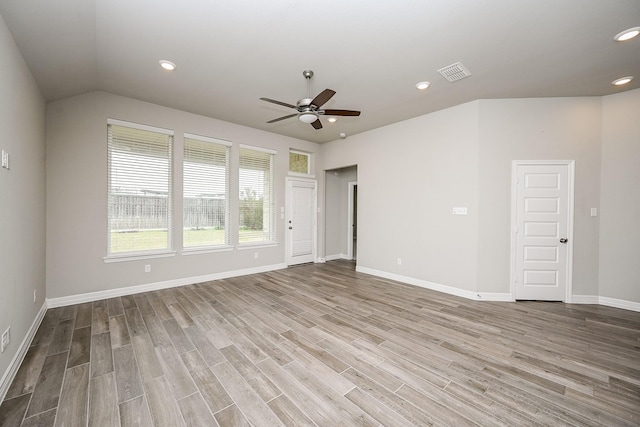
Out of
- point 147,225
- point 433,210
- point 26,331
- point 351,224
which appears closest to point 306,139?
point 351,224

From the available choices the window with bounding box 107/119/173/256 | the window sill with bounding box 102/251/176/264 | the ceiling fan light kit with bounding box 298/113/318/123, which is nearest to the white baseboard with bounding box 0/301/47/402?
the window sill with bounding box 102/251/176/264

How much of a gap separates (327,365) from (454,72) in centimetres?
361

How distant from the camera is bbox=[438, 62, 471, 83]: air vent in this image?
3004mm

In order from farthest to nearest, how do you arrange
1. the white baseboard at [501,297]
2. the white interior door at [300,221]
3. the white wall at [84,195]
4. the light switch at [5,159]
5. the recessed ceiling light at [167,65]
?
the white interior door at [300,221] < the white baseboard at [501,297] < the white wall at [84,195] < the recessed ceiling light at [167,65] < the light switch at [5,159]

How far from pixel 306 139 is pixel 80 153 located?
13.8 ft

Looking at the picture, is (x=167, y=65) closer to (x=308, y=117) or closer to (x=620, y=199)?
(x=308, y=117)

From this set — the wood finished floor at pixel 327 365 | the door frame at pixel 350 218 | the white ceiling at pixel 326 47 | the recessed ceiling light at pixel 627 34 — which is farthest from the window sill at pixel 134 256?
the recessed ceiling light at pixel 627 34

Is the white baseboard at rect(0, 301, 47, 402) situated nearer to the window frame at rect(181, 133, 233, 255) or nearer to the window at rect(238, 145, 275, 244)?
the window frame at rect(181, 133, 233, 255)

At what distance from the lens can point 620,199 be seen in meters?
3.69

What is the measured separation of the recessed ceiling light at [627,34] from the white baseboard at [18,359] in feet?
19.8

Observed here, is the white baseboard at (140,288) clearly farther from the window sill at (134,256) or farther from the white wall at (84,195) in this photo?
the window sill at (134,256)

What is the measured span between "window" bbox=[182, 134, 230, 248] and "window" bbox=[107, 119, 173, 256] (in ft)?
0.98

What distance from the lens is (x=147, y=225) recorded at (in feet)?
13.9

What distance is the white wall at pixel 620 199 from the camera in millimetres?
3574
